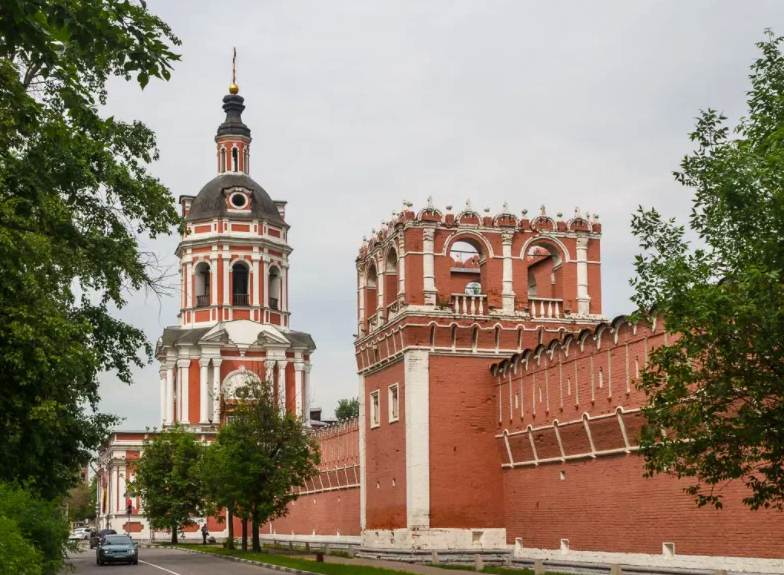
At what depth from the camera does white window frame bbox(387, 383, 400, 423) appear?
40.2 metres

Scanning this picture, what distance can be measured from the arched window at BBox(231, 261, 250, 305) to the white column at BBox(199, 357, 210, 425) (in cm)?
473

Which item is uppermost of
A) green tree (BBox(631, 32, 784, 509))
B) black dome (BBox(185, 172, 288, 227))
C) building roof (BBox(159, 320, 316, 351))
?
black dome (BBox(185, 172, 288, 227))

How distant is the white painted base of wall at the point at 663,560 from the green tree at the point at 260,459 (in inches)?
526

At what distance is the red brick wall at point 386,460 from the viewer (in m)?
39.3

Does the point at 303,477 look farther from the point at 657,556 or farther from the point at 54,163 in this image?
the point at 54,163

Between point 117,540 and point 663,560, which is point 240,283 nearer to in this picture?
point 117,540

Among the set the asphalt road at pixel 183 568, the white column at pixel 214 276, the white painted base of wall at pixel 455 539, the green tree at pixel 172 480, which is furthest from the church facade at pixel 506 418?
the white column at pixel 214 276

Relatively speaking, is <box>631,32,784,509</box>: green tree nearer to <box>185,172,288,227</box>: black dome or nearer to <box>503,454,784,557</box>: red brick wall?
<box>503,454,784,557</box>: red brick wall

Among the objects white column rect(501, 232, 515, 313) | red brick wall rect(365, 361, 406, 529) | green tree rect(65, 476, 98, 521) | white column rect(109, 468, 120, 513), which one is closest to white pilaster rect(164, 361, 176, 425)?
white column rect(109, 468, 120, 513)

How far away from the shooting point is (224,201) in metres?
81.4

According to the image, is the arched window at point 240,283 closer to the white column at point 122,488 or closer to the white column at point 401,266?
the white column at point 122,488

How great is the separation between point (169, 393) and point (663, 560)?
58.2 meters

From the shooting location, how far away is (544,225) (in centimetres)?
4084

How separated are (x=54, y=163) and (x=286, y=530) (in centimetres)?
4541
